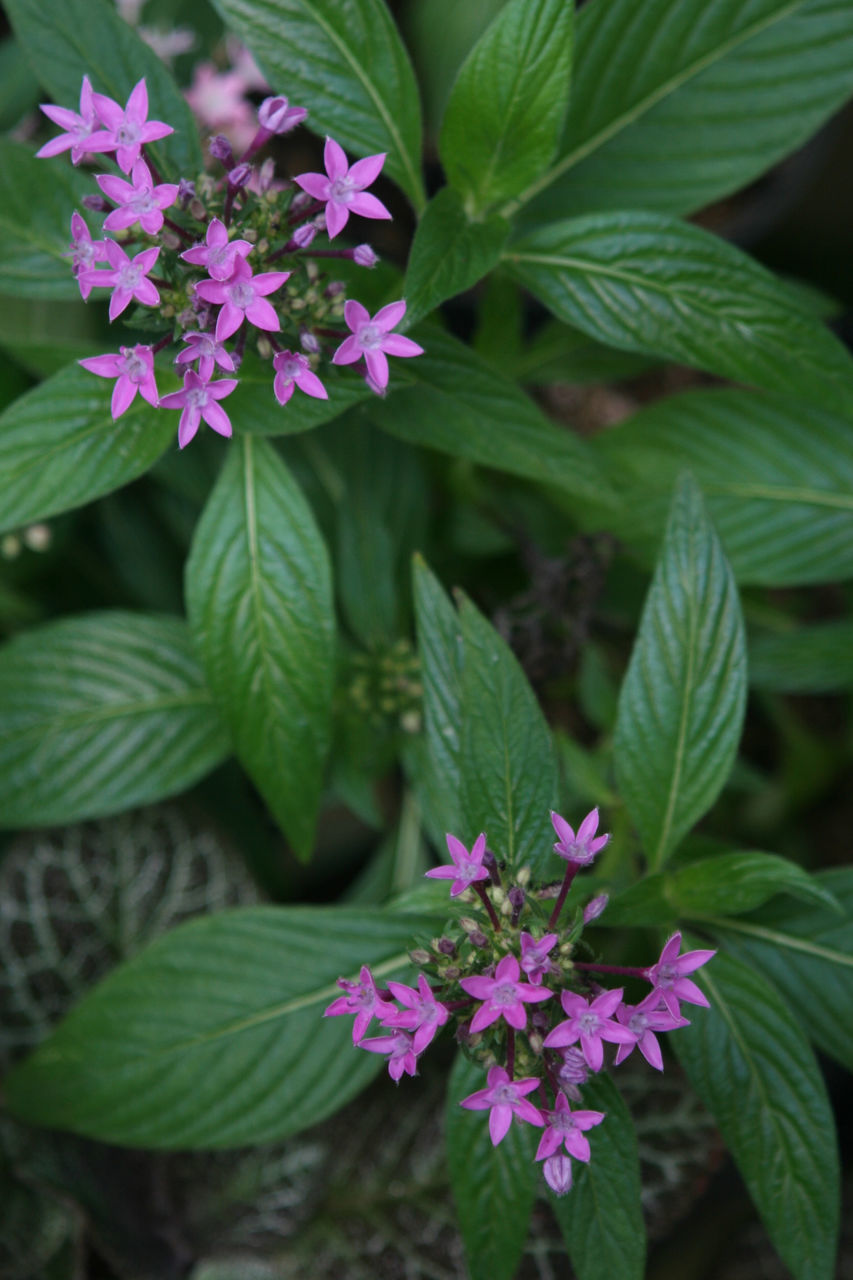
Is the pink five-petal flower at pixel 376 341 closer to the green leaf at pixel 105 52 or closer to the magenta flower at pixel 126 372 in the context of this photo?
the magenta flower at pixel 126 372

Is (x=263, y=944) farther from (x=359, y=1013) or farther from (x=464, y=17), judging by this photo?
(x=464, y=17)

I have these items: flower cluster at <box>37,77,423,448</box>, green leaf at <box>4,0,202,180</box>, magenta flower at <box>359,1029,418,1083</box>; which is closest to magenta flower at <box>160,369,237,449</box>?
flower cluster at <box>37,77,423,448</box>

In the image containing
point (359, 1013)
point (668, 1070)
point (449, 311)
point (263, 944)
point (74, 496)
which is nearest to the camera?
point (359, 1013)

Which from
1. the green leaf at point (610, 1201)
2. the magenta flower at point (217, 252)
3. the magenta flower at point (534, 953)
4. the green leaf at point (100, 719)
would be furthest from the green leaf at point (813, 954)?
the magenta flower at point (217, 252)

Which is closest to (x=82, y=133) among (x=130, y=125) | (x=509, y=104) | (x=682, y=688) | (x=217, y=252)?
(x=130, y=125)

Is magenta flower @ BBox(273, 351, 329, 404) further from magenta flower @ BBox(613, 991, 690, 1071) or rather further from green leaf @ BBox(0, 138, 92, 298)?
magenta flower @ BBox(613, 991, 690, 1071)

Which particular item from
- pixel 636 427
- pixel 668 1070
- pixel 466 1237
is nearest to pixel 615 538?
pixel 636 427
